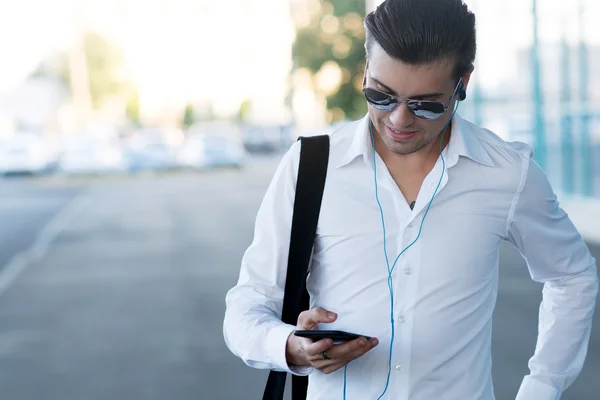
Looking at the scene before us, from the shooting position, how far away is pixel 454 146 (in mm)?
2311

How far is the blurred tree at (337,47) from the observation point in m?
40.5

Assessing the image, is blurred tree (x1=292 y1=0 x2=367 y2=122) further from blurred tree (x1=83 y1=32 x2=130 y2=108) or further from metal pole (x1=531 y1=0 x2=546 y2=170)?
blurred tree (x1=83 y1=32 x2=130 y2=108)

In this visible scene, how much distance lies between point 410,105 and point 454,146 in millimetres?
181

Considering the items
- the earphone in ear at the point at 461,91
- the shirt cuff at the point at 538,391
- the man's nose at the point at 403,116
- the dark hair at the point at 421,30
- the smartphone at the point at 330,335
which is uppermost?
the dark hair at the point at 421,30

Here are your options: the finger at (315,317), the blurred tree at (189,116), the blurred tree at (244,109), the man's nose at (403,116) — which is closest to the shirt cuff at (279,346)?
the finger at (315,317)

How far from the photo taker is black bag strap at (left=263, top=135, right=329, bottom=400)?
7.51 ft

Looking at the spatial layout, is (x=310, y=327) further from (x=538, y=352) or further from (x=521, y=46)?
(x=521, y=46)

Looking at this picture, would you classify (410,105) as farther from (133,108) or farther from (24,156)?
(133,108)

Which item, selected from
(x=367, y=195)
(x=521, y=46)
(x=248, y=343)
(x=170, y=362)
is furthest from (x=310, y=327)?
(x=521, y=46)

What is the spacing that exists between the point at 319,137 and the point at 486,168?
39 centimetres

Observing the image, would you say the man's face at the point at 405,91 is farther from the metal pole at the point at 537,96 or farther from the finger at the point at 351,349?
the metal pole at the point at 537,96

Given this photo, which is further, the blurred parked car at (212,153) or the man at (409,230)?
the blurred parked car at (212,153)

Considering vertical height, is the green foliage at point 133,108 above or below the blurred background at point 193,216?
below

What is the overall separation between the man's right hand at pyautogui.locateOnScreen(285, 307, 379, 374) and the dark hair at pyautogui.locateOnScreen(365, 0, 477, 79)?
575 millimetres
